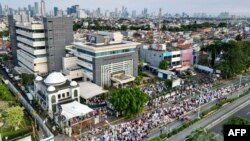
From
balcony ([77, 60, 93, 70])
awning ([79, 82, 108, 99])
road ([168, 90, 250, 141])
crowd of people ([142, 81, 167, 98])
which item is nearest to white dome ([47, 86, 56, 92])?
awning ([79, 82, 108, 99])

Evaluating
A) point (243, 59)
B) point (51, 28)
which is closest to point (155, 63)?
point (243, 59)

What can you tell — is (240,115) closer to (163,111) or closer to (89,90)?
(163,111)

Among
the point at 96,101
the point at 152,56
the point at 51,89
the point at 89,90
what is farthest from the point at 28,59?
the point at 152,56

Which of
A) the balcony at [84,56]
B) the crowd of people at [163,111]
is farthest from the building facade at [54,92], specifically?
the crowd of people at [163,111]

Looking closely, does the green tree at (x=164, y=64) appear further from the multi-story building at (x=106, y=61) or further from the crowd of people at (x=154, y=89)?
the crowd of people at (x=154, y=89)

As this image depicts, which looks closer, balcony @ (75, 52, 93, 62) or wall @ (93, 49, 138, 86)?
wall @ (93, 49, 138, 86)

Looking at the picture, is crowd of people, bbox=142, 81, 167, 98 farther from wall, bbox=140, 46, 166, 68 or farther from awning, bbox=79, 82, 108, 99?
wall, bbox=140, 46, 166, 68

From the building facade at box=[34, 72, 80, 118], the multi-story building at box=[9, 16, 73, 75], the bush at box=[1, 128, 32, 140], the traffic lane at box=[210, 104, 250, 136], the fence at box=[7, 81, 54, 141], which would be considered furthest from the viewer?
the multi-story building at box=[9, 16, 73, 75]
